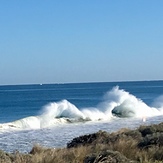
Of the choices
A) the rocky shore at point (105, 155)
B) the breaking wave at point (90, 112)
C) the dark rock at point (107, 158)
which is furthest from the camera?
Result: the breaking wave at point (90, 112)

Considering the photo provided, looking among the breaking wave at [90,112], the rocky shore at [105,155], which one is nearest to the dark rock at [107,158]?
the rocky shore at [105,155]

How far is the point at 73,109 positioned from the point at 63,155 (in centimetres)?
3174

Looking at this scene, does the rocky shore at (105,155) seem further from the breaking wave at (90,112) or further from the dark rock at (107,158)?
the breaking wave at (90,112)

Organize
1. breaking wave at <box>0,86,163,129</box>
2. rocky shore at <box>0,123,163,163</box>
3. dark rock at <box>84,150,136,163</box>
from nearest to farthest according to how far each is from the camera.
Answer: dark rock at <box>84,150,136,163</box>
rocky shore at <box>0,123,163,163</box>
breaking wave at <box>0,86,163,129</box>

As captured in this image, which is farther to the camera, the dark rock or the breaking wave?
the breaking wave

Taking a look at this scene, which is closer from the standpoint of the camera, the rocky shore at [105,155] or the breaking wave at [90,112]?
the rocky shore at [105,155]

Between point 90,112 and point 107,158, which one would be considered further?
point 90,112

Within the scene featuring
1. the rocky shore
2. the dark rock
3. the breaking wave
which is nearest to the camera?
the dark rock

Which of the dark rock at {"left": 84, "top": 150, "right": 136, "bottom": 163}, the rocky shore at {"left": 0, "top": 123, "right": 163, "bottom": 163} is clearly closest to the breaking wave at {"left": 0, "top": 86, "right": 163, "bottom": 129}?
the rocky shore at {"left": 0, "top": 123, "right": 163, "bottom": 163}

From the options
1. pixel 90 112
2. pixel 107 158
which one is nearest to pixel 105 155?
pixel 107 158

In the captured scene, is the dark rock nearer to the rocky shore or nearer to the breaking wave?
the rocky shore

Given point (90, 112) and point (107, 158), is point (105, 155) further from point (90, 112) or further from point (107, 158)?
point (90, 112)

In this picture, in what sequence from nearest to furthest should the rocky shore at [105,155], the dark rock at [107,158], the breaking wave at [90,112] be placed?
the dark rock at [107,158], the rocky shore at [105,155], the breaking wave at [90,112]

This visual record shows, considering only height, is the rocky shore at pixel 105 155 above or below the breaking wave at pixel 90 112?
above
